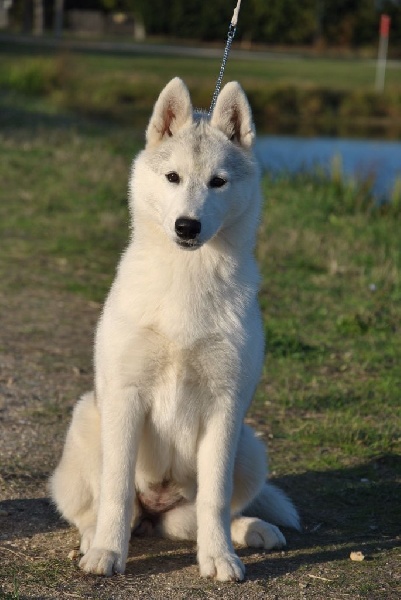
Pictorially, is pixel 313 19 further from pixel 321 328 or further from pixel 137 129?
pixel 321 328

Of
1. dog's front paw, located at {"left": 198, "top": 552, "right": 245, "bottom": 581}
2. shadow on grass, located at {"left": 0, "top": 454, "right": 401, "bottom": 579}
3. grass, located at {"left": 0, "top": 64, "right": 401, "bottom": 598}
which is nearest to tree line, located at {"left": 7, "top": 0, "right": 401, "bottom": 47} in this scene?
grass, located at {"left": 0, "top": 64, "right": 401, "bottom": 598}

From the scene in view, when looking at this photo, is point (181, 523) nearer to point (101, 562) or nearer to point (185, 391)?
point (101, 562)

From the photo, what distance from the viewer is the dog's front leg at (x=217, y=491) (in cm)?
391

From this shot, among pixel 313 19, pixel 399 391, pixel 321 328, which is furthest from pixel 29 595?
pixel 313 19

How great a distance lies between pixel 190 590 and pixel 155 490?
0.61m

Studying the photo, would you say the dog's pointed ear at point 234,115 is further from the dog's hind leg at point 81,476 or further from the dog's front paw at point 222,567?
the dog's front paw at point 222,567

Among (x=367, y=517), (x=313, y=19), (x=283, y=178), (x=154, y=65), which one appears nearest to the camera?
(x=367, y=517)

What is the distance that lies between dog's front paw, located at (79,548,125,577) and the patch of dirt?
28mm

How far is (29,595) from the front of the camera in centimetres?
366

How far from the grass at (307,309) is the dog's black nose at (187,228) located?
1.35 metres

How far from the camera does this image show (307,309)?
26.9 feet

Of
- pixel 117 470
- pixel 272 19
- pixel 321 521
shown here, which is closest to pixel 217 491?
pixel 117 470

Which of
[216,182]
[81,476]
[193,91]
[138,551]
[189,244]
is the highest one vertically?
[216,182]

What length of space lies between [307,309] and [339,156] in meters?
Result: 6.92
